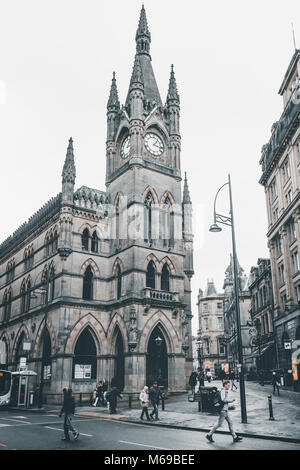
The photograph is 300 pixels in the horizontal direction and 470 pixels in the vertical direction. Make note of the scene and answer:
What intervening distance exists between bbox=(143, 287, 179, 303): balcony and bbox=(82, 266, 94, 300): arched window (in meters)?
5.38

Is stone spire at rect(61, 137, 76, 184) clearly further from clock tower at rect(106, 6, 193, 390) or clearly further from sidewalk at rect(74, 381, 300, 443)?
sidewalk at rect(74, 381, 300, 443)

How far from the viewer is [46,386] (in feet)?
116

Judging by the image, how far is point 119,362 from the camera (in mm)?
36250

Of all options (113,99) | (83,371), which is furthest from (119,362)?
(113,99)

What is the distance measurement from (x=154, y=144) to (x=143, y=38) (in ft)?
44.8

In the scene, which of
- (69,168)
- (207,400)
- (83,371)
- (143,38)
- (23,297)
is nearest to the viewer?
(207,400)

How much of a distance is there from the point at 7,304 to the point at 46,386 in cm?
1568

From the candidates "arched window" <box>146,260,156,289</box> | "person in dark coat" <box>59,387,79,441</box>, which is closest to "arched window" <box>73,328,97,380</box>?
"arched window" <box>146,260,156,289</box>

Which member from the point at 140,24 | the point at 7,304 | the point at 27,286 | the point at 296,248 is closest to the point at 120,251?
the point at 27,286

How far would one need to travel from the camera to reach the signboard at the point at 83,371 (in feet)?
115

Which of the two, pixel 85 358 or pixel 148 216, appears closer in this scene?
pixel 85 358

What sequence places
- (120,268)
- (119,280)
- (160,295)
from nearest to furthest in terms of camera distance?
1. (160,295)
2. (120,268)
3. (119,280)

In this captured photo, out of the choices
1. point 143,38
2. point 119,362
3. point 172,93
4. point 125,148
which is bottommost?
point 119,362

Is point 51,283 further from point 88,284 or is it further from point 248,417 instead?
point 248,417
